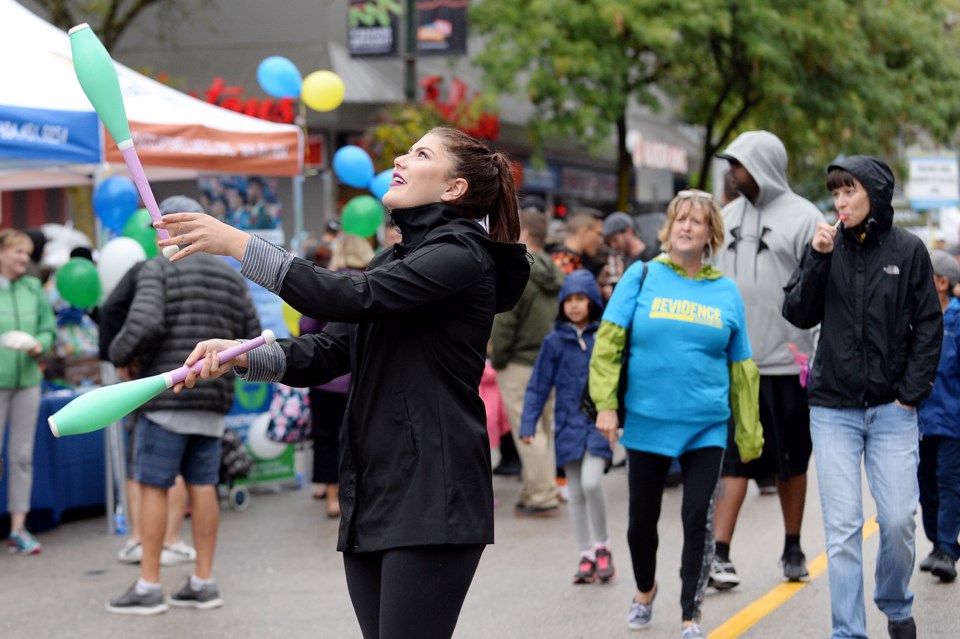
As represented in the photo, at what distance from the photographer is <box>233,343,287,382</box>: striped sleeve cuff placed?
360 cm

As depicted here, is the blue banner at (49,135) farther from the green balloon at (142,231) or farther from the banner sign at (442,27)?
the banner sign at (442,27)

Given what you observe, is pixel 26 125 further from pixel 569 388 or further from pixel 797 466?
pixel 797 466

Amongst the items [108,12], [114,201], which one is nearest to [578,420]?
[114,201]

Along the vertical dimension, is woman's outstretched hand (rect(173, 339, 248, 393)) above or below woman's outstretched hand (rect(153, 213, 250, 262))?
below

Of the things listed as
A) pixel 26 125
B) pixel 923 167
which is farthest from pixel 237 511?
pixel 923 167

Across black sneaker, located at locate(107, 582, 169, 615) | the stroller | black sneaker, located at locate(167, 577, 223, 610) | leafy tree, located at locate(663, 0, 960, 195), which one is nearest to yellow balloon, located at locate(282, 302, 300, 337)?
the stroller

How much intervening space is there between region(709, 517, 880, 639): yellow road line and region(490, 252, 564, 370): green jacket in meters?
2.93

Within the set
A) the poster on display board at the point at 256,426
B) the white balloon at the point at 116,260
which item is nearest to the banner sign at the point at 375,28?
the poster on display board at the point at 256,426

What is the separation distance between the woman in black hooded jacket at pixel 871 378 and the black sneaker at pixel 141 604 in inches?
140

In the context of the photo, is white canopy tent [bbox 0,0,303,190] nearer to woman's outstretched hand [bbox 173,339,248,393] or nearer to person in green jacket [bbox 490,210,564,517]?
person in green jacket [bbox 490,210,564,517]

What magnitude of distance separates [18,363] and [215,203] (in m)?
2.76

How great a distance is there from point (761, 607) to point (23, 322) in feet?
16.9

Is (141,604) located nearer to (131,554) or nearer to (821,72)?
(131,554)

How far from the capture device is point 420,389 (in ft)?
11.5
